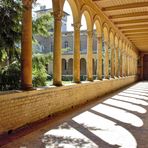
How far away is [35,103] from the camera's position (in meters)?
7.67

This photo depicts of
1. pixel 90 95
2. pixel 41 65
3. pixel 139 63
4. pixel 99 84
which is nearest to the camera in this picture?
pixel 41 65

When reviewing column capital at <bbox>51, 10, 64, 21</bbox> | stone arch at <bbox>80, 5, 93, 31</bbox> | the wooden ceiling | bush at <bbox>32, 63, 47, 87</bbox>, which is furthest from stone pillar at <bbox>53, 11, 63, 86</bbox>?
the wooden ceiling

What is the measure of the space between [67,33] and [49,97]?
125 feet

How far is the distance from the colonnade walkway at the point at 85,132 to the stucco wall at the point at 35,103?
0.73 feet

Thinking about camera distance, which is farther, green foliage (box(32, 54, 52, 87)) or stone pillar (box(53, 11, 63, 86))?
green foliage (box(32, 54, 52, 87))

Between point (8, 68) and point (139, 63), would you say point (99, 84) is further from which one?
point (139, 63)

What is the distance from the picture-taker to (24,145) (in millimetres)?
5500

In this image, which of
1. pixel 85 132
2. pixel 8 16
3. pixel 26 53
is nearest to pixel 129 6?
pixel 26 53

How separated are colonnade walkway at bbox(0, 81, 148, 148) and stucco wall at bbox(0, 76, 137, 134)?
0.73 feet

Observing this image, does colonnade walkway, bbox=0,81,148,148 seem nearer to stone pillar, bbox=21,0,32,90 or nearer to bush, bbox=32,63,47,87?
stone pillar, bbox=21,0,32,90

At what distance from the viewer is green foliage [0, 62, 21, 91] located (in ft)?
32.1

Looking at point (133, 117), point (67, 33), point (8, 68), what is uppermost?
point (67, 33)

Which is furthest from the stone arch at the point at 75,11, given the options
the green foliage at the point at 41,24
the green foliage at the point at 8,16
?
the green foliage at the point at 8,16

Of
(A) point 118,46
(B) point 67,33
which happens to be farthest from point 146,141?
(B) point 67,33
